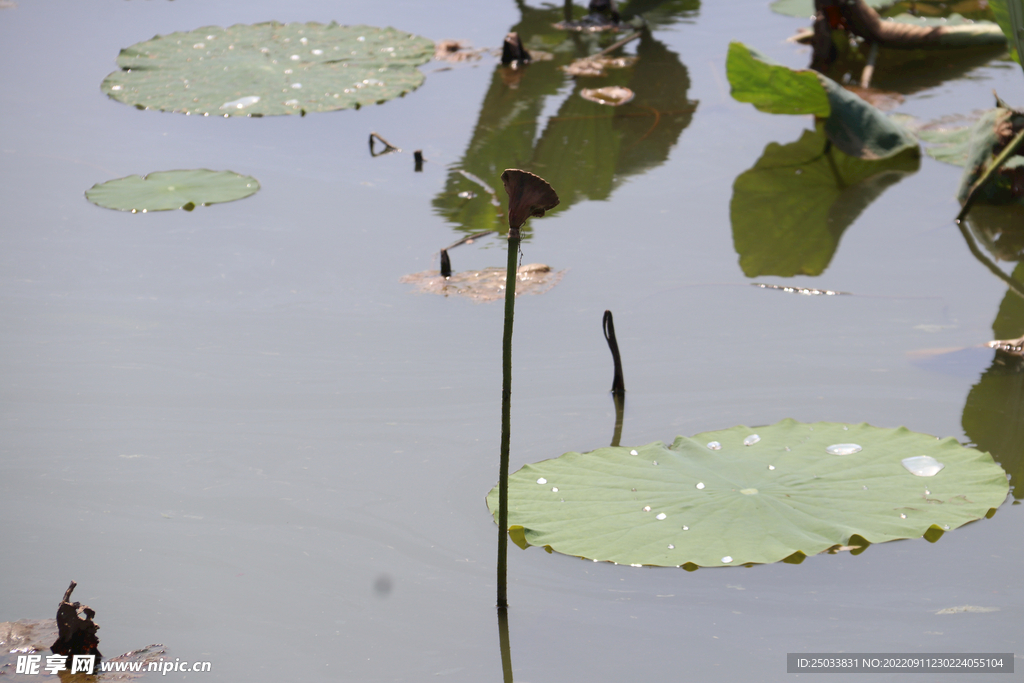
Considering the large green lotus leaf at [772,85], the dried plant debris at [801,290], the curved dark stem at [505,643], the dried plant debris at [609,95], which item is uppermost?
the large green lotus leaf at [772,85]

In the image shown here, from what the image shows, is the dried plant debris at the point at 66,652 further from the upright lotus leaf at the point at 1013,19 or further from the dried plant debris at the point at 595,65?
the dried plant debris at the point at 595,65

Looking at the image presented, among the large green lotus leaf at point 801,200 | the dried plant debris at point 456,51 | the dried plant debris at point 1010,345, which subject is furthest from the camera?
the dried plant debris at point 456,51

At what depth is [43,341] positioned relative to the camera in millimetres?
1911

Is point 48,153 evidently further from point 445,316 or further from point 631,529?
point 631,529

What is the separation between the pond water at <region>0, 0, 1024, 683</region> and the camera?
47.5 inches

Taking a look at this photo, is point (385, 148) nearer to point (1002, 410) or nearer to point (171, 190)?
point (171, 190)

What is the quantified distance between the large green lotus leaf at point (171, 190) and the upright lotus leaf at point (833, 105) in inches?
59.0

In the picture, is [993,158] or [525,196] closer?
[525,196]

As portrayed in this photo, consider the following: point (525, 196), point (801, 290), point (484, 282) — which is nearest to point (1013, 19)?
point (801, 290)

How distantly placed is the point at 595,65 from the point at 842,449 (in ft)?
8.83

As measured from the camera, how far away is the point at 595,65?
12.4 ft

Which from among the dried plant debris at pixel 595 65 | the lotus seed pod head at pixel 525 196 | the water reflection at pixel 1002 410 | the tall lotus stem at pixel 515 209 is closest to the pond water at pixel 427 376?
the water reflection at pixel 1002 410

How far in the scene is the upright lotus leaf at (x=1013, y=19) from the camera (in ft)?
7.79

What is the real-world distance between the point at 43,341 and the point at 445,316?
845mm
